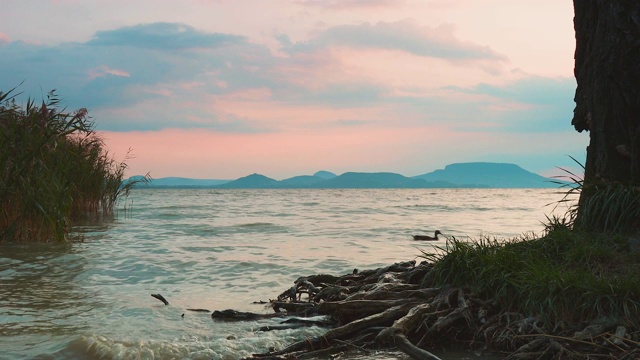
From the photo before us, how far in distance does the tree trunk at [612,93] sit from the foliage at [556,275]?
→ 1.20 meters

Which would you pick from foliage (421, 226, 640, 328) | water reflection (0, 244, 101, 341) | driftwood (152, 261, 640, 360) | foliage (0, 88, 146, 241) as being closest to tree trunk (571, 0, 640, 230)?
foliage (421, 226, 640, 328)

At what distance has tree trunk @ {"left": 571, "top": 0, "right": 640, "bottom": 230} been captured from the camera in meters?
7.59

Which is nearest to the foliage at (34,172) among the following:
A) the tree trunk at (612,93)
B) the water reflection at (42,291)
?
the water reflection at (42,291)

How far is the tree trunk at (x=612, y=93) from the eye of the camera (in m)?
7.59

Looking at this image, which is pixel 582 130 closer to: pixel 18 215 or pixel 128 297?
pixel 128 297

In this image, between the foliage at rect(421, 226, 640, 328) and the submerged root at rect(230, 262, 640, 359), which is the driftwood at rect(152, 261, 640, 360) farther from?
the foliage at rect(421, 226, 640, 328)

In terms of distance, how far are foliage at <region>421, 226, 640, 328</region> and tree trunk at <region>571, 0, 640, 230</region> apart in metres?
1.20

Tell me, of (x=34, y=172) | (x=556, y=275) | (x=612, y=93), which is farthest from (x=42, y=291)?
(x=612, y=93)

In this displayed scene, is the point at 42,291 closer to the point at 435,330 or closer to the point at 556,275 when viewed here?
the point at 435,330

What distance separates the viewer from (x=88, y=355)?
547cm

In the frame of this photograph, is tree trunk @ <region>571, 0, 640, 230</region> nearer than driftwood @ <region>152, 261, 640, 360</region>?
No

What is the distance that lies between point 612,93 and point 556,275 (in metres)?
3.52

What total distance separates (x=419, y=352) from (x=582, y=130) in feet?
18.5

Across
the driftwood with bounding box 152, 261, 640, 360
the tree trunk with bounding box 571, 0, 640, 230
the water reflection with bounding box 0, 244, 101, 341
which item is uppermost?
the tree trunk with bounding box 571, 0, 640, 230
